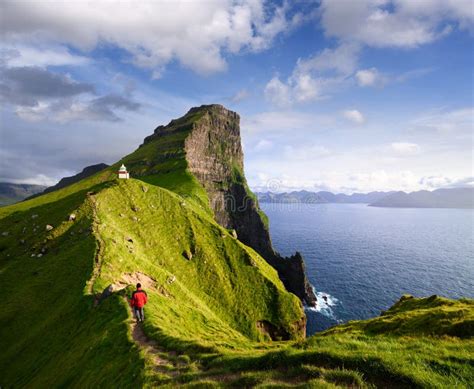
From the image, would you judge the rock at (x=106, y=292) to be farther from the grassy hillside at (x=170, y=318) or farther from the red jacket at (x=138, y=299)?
the red jacket at (x=138, y=299)

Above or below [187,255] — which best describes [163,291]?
below

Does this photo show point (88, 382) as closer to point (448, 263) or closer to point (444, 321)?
point (444, 321)

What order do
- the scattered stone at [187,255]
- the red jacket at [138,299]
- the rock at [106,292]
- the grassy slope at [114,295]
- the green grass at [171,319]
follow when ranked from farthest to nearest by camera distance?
the scattered stone at [187,255] < the rock at [106,292] < the red jacket at [138,299] < the grassy slope at [114,295] < the green grass at [171,319]

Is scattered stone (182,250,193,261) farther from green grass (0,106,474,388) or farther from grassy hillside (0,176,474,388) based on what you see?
grassy hillside (0,176,474,388)

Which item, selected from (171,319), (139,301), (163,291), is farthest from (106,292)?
(163,291)

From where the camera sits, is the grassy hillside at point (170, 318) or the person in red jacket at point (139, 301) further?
the person in red jacket at point (139, 301)

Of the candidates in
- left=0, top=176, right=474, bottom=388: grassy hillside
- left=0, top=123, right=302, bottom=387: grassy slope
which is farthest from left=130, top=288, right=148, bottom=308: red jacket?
left=0, top=123, right=302, bottom=387: grassy slope

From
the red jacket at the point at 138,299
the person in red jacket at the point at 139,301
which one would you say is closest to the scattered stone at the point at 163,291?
the person in red jacket at the point at 139,301

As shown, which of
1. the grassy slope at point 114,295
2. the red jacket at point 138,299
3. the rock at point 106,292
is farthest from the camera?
the rock at point 106,292

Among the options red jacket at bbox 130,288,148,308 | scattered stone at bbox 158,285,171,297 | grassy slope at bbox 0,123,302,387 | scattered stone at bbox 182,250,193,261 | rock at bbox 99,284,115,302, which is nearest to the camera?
grassy slope at bbox 0,123,302,387

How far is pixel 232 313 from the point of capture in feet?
225

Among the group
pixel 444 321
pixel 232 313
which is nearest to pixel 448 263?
pixel 232 313

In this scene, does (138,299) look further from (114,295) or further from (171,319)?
(114,295)

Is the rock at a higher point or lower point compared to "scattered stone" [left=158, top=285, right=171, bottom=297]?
higher
